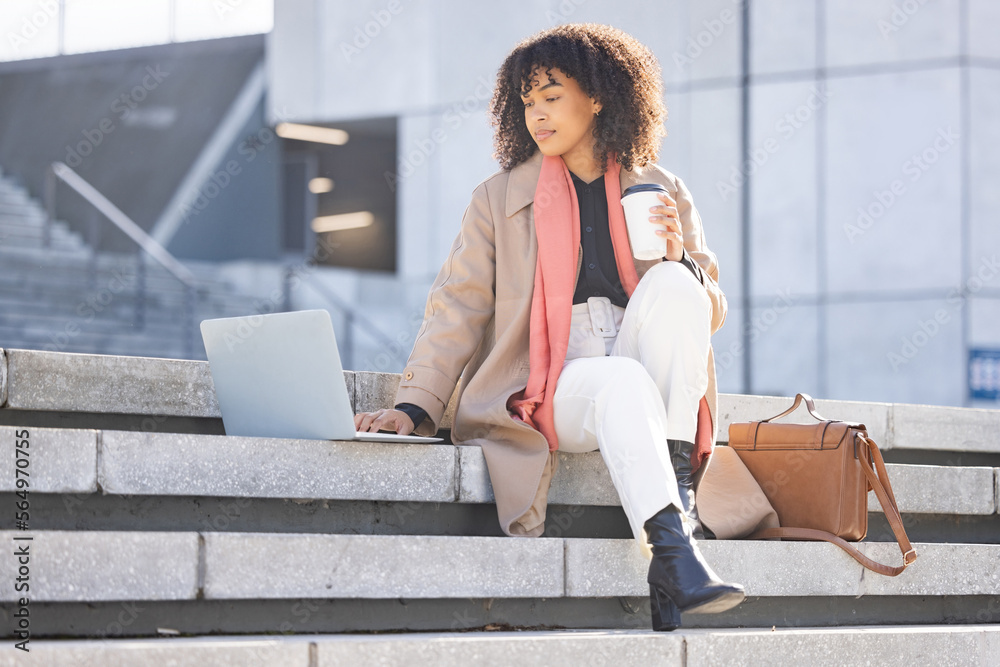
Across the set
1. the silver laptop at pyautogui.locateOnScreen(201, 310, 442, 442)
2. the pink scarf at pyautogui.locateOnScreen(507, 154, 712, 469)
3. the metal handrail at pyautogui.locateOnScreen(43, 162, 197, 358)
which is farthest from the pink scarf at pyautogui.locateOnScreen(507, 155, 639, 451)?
the metal handrail at pyautogui.locateOnScreen(43, 162, 197, 358)

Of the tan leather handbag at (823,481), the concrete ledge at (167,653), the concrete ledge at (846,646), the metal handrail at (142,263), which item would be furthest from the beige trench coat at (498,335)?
the metal handrail at (142,263)

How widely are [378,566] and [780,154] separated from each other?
8122 millimetres

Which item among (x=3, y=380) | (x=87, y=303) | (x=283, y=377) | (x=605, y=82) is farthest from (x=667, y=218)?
(x=87, y=303)

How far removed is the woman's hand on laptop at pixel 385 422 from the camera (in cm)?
306

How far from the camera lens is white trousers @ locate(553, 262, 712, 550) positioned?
271 cm

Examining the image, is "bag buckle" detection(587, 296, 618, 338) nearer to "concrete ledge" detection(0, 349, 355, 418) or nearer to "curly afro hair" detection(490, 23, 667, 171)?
"curly afro hair" detection(490, 23, 667, 171)

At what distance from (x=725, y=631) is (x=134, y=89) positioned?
13.3 m

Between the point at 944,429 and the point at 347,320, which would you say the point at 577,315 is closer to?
the point at 944,429

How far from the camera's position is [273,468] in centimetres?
276

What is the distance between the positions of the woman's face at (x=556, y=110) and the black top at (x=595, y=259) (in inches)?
7.3

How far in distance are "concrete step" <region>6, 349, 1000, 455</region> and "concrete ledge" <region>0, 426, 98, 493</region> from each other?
2.04 feet

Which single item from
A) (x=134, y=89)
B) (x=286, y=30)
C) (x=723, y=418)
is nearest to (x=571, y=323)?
(x=723, y=418)

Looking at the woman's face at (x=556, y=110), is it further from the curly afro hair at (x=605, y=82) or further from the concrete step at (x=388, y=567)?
the concrete step at (x=388, y=567)

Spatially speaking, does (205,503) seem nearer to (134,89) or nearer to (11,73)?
(134,89)
